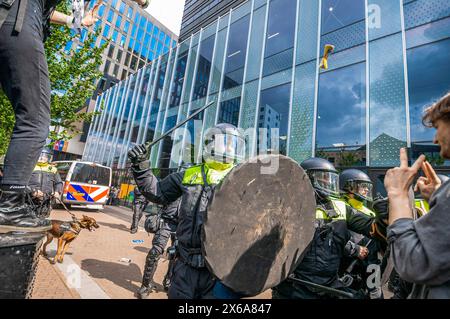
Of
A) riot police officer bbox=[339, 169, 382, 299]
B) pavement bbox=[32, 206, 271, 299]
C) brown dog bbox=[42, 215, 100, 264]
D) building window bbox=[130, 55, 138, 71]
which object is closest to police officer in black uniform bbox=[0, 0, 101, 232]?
pavement bbox=[32, 206, 271, 299]

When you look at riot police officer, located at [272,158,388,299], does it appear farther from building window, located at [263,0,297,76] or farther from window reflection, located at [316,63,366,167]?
building window, located at [263,0,297,76]

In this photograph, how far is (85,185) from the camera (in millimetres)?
11711

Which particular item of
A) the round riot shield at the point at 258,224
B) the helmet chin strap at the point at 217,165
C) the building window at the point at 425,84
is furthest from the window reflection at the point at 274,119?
the round riot shield at the point at 258,224

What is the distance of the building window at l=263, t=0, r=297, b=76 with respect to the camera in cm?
1057

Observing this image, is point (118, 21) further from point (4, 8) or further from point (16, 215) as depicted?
point (16, 215)

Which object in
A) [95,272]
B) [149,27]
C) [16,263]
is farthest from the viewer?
[149,27]

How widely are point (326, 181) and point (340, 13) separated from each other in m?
8.99

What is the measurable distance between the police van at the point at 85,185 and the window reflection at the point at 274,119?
8071mm

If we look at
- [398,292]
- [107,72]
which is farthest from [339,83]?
[107,72]

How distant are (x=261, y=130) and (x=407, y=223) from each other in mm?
9478

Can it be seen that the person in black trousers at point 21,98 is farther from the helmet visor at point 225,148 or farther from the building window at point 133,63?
the building window at point 133,63

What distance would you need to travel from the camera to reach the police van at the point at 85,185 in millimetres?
11328

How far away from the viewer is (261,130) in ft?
34.1

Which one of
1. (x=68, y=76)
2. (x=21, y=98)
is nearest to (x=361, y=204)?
(x=21, y=98)
